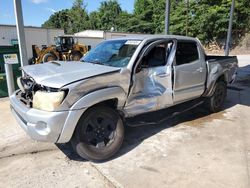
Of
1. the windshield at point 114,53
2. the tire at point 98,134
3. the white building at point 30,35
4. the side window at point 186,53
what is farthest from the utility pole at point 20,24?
the white building at point 30,35

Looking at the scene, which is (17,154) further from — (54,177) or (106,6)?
(106,6)

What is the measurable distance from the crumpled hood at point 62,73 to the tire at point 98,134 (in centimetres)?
51

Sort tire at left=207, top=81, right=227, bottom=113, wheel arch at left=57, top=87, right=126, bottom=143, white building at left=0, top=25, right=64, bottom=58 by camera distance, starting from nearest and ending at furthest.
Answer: wheel arch at left=57, top=87, right=126, bottom=143, tire at left=207, top=81, right=227, bottom=113, white building at left=0, top=25, right=64, bottom=58

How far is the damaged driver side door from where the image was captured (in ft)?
13.7

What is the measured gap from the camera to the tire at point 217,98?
20.0 ft

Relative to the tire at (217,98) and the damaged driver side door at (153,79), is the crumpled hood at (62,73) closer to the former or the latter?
the damaged driver side door at (153,79)

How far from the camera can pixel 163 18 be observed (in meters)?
46.4

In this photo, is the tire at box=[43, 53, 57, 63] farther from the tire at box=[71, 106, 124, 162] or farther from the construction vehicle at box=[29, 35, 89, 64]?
the tire at box=[71, 106, 124, 162]

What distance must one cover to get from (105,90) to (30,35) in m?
24.5

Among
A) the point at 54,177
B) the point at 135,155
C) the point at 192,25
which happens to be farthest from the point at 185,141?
the point at 192,25

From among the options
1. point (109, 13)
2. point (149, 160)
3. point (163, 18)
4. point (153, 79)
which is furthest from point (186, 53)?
point (109, 13)

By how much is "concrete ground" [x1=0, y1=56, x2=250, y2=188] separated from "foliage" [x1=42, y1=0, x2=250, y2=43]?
109ft

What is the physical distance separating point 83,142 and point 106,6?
64548mm

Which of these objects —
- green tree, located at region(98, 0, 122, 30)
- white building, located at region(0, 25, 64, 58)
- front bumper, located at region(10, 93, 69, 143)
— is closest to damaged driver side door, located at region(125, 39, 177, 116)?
front bumper, located at region(10, 93, 69, 143)
